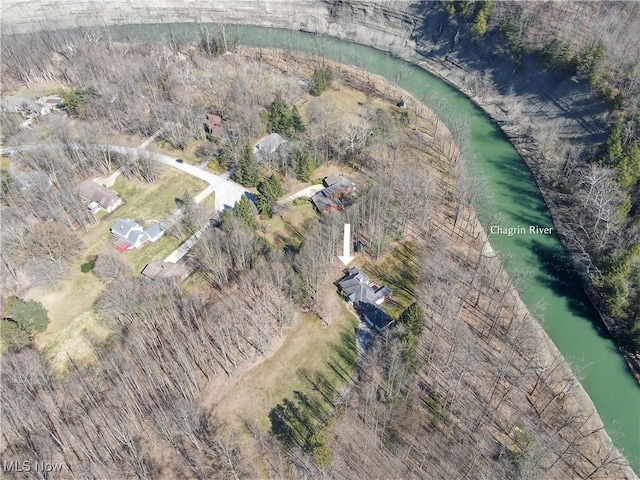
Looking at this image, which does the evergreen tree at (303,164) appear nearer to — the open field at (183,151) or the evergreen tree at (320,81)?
the open field at (183,151)

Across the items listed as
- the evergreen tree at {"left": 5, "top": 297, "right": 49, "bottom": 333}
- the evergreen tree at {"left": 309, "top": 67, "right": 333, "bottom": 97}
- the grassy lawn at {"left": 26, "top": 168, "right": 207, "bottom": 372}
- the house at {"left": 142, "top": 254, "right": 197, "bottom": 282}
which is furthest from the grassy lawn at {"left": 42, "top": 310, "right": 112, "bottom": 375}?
the evergreen tree at {"left": 309, "top": 67, "right": 333, "bottom": 97}

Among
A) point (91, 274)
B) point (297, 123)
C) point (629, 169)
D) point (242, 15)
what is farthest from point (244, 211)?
point (242, 15)

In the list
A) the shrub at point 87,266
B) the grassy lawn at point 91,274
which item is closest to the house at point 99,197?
the grassy lawn at point 91,274

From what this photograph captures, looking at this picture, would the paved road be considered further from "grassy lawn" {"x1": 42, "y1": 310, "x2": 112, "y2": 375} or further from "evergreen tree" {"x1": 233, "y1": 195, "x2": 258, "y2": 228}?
"grassy lawn" {"x1": 42, "y1": 310, "x2": 112, "y2": 375}

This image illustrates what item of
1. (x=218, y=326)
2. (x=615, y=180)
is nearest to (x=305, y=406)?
(x=218, y=326)

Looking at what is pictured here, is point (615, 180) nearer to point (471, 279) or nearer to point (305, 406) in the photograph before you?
point (471, 279)

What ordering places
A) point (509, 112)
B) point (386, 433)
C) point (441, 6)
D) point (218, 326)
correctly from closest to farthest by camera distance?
point (386, 433), point (218, 326), point (509, 112), point (441, 6)
